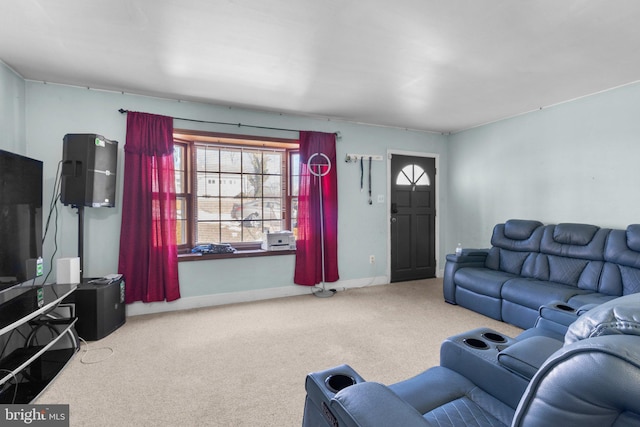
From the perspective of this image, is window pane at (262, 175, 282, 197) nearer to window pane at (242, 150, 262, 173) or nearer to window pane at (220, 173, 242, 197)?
window pane at (242, 150, 262, 173)

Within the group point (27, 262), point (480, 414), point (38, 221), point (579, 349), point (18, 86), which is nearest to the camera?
point (579, 349)

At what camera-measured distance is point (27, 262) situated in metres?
2.22

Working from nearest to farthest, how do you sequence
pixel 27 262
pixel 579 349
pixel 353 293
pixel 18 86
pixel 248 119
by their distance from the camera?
pixel 579 349 → pixel 27 262 → pixel 18 86 → pixel 248 119 → pixel 353 293

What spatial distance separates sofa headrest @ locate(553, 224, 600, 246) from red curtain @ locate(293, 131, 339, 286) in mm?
2630

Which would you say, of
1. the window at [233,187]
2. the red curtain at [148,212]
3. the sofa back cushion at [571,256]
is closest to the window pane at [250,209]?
the window at [233,187]

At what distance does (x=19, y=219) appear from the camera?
215 centimetres

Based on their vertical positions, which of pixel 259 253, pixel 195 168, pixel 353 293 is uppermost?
pixel 195 168

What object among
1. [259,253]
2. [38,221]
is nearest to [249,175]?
[259,253]

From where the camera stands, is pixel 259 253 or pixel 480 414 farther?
pixel 259 253

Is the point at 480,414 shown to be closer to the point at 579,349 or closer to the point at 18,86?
the point at 579,349

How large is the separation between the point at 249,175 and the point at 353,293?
2.21 meters

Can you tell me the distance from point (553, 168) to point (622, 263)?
139 cm

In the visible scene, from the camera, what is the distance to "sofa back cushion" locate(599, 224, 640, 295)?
2697 mm

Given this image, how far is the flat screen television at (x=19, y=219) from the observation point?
1997 millimetres
